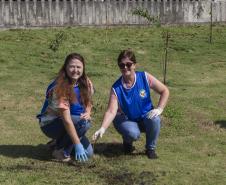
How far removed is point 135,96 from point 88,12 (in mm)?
8550

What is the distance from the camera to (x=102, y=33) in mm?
13852

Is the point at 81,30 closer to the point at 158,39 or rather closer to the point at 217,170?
the point at 158,39

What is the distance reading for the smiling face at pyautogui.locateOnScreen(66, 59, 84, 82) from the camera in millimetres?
5789

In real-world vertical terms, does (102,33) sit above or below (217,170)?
above

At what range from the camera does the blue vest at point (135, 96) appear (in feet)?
19.7

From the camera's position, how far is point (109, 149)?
6.39 meters

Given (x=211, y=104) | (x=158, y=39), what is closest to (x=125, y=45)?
(x=158, y=39)

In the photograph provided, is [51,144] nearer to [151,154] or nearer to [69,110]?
[69,110]

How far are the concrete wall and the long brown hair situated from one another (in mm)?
A: 8161

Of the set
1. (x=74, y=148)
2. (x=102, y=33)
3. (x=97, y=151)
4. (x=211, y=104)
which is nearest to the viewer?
(x=74, y=148)

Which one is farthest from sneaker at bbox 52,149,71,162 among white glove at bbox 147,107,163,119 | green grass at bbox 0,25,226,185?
white glove at bbox 147,107,163,119

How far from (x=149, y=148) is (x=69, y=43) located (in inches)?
272

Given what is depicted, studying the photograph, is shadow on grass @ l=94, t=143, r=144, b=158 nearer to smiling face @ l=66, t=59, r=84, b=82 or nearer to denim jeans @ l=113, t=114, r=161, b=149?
denim jeans @ l=113, t=114, r=161, b=149

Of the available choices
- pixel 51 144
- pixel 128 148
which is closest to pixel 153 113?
pixel 128 148
